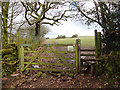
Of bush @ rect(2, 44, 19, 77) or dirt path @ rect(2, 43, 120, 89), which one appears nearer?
dirt path @ rect(2, 43, 120, 89)

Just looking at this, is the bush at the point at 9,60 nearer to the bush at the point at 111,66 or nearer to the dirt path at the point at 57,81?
the dirt path at the point at 57,81

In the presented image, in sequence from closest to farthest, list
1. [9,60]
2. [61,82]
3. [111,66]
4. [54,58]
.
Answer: [111,66] → [61,82] → [54,58] → [9,60]

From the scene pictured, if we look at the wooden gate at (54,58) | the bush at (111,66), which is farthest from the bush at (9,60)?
the bush at (111,66)

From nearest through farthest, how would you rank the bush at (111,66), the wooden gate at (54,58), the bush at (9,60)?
the bush at (111,66)
the wooden gate at (54,58)
the bush at (9,60)

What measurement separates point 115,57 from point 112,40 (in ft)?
2.25

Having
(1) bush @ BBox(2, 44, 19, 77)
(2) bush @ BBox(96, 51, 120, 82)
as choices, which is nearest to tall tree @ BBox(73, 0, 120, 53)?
(2) bush @ BBox(96, 51, 120, 82)

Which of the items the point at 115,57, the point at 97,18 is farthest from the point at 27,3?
the point at 115,57

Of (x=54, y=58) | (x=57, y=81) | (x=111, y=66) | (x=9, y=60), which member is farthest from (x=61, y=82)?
(x=9, y=60)

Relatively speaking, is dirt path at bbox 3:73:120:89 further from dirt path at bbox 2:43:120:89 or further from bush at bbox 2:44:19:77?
bush at bbox 2:44:19:77

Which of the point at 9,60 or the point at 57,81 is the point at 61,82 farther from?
the point at 9,60

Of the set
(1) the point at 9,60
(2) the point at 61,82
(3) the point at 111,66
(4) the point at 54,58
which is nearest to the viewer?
(3) the point at 111,66

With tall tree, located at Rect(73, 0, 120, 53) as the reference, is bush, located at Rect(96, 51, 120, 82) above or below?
below

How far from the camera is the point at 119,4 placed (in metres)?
4.23

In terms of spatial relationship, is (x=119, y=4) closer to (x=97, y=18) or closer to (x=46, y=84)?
(x=97, y=18)
